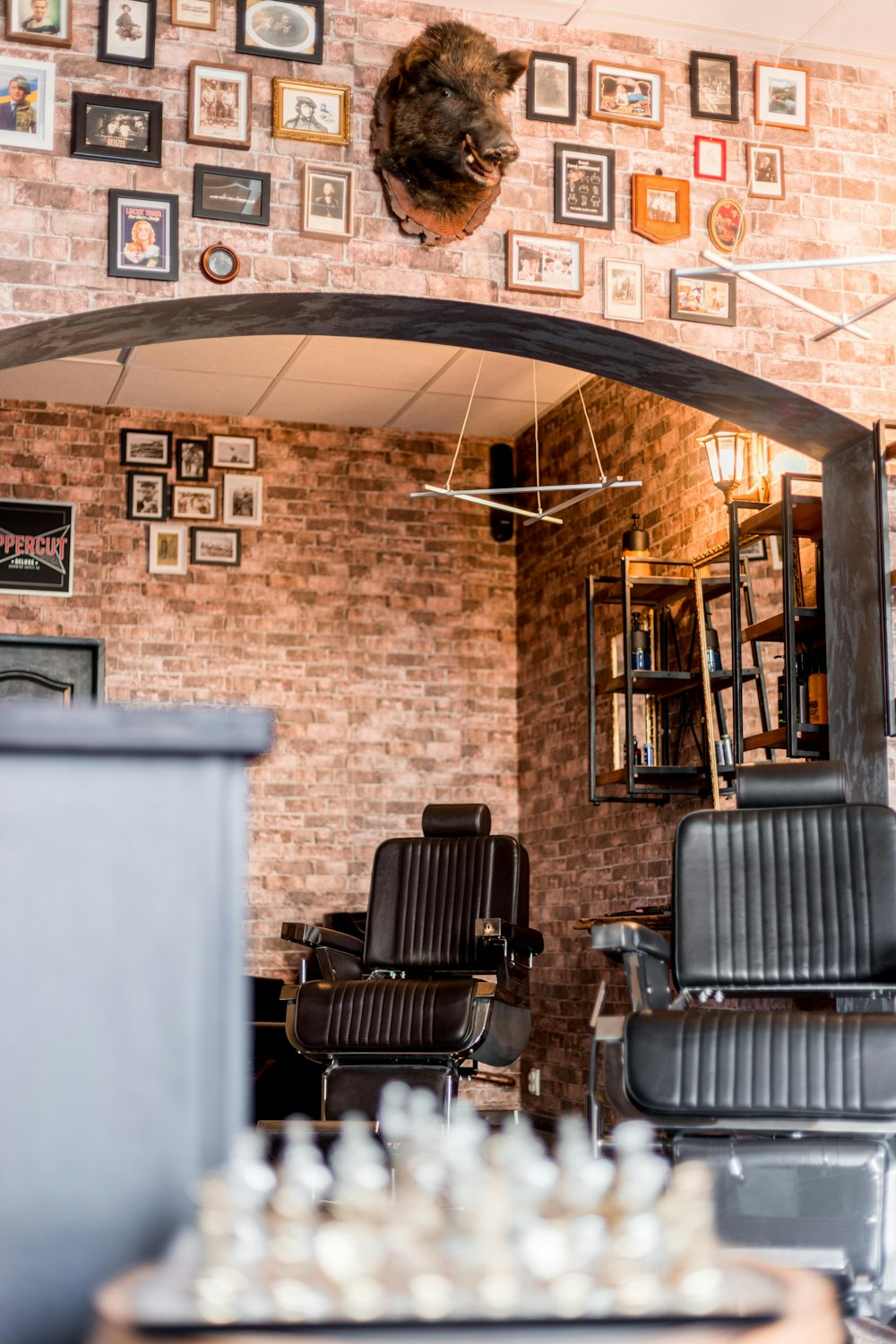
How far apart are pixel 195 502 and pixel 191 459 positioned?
0.24m

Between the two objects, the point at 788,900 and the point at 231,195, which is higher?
the point at 231,195

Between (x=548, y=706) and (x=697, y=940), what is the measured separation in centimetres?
432

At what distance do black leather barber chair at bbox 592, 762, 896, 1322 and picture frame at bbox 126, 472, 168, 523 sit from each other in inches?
192

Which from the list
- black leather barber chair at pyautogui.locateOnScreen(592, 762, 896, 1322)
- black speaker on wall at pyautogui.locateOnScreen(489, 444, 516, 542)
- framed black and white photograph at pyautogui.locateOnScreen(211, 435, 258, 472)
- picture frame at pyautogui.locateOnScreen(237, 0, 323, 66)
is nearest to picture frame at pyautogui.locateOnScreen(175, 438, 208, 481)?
framed black and white photograph at pyautogui.locateOnScreen(211, 435, 258, 472)

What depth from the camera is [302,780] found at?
7.58m

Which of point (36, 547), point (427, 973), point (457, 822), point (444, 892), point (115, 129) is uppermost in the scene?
point (115, 129)

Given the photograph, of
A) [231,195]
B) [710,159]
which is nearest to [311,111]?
[231,195]

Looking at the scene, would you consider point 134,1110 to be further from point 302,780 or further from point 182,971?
point 302,780

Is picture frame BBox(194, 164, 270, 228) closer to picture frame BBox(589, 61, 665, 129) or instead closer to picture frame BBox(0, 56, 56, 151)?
picture frame BBox(0, 56, 56, 151)

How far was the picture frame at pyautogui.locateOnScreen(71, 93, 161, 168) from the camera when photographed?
12.2 feet

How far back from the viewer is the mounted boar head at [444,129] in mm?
3834

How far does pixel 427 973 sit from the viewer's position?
4.72m

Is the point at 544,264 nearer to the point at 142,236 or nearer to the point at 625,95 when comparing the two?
the point at 625,95

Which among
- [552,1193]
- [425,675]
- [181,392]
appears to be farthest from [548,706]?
[552,1193]
